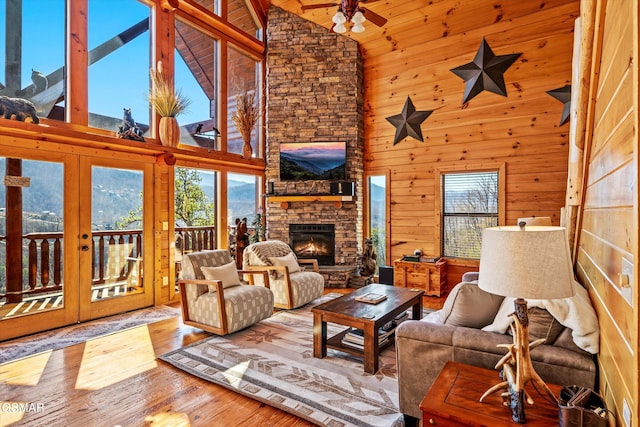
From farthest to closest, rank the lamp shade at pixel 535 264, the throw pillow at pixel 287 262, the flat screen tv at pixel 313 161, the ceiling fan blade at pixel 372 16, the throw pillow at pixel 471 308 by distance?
the flat screen tv at pixel 313 161 < the throw pillow at pixel 287 262 < the ceiling fan blade at pixel 372 16 < the throw pillow at pixel 471 308 < the lamp shade at pixel 535 264

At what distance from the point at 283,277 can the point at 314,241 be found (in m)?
1.94

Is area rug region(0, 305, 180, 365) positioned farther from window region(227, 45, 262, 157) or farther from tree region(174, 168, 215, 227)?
window region(227, 45, 262, 157)

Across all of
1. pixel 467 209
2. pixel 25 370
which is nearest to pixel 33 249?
pixel 25 370

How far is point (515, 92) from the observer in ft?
17.7

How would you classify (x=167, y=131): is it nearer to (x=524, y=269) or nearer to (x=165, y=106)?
(x=165, y=106)

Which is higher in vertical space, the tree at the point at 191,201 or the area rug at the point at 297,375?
the tree at the point at 191,201

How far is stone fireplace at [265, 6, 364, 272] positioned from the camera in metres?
6.47

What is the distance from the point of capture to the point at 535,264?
4.58 ft

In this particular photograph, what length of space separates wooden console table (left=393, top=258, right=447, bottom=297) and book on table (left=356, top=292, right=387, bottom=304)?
2126mm

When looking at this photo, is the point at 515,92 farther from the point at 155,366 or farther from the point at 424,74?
the point at 155,366

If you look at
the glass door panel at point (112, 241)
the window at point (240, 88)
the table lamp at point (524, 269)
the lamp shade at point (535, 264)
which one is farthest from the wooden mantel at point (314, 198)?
the lamp shade at point (535, 264)

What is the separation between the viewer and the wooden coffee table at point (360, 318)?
2.96m

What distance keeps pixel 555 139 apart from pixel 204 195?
5.42m

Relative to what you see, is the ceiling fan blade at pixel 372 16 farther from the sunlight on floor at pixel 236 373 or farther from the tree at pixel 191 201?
the sunlight on floor at pixel 236 373
